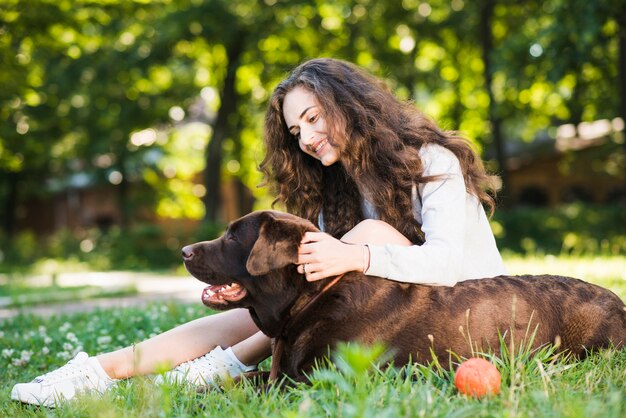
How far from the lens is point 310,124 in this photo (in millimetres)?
4469

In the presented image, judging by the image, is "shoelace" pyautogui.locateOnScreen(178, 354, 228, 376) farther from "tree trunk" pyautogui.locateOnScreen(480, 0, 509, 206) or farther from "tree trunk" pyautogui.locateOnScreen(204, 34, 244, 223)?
"tree trunk" pyautogui.locateOnScreen(204, 34, 244, 223)

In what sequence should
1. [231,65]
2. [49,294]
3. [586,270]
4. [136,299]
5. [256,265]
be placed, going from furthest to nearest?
[231,65], [49,294], [136,299], [586,270], [256,265]

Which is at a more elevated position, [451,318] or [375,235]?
[375,235]

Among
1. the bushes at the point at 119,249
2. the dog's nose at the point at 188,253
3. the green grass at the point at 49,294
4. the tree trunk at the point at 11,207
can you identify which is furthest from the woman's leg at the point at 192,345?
the tree trunk at the point at 11,207

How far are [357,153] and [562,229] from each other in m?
14.2

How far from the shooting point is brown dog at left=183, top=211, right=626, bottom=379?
11.7ft

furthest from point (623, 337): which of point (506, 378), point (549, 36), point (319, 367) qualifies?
point (549, 36)

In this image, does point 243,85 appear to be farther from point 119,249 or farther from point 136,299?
point 136,299

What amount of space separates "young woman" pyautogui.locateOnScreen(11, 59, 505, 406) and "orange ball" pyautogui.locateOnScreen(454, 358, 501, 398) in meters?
0.73

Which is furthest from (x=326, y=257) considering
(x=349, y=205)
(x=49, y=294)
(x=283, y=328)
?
(x=49, y=294)

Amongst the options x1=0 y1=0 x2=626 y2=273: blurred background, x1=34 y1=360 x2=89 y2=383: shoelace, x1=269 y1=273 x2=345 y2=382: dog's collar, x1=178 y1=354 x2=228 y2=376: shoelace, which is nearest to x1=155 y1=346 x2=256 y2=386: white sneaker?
x1=178 y1=354 x2=228 y2=376: shoelace

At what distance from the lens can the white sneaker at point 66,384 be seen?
11.9 feet

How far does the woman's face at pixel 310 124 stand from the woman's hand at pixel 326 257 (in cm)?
95

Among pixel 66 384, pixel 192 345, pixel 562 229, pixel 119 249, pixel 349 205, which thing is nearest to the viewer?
pixel 66 384
